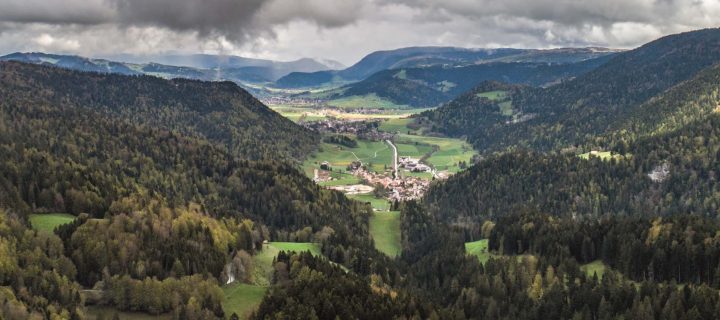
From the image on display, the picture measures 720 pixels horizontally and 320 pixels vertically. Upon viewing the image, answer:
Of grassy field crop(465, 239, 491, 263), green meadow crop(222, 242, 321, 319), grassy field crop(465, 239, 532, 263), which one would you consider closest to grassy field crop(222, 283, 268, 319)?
green meadow crop(222, 242, 321, 319)

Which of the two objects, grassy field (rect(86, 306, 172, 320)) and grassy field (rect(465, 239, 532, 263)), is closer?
grassy field (rect(86, 306, 172, 320))

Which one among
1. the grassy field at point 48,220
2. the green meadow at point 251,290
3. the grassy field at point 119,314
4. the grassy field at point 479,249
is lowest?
the grassy field at point 479,249

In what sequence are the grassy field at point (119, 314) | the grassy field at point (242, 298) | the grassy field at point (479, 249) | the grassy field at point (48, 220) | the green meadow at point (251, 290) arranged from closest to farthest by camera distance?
the grassy field at point (119, 314)
the grassy field at point (242, 298)
the green meadow at point (251, 290)
the grassy field at point (48, 220)
the grassy field at point (479, 249)

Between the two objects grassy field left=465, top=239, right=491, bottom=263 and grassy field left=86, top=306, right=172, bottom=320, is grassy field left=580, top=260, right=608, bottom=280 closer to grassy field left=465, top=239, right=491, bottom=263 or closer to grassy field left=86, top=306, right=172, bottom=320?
grassy field left=465, top=239, right=491, bottom=263

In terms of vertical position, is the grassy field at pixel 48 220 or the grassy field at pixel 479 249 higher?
the grassy field at pixel 48 220

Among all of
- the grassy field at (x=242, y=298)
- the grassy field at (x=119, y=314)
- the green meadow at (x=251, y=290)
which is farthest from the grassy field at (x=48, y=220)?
the grassy field at (x=242, y=298)

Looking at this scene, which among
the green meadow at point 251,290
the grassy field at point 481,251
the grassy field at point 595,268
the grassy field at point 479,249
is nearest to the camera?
the green meadow at point 251,290

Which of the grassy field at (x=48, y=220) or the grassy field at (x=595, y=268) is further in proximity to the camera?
the grassy field at (x=595, y=268)

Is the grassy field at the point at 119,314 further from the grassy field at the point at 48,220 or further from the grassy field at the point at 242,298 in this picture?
the grassy field at the point at 48,220
